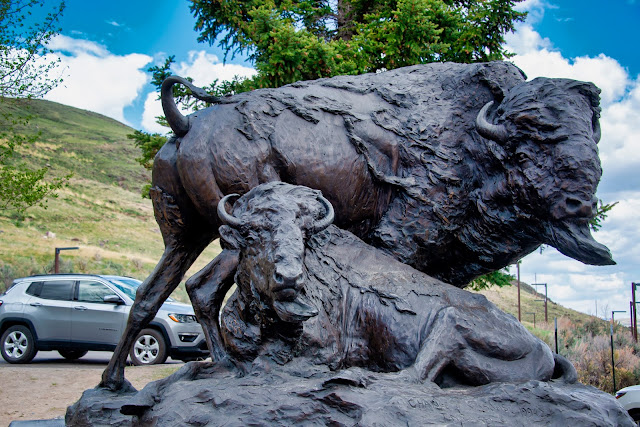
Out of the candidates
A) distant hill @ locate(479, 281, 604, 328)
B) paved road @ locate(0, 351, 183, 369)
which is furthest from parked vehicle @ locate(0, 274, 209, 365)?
distant hill @ locate(479, 281, 604, 328)

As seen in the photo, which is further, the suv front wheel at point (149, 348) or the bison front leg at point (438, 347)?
the suv front wheel at point (149, 348)

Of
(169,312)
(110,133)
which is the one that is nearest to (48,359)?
(169,312)

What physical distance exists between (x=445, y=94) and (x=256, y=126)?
141 cm

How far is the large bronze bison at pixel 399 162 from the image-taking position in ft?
10.9

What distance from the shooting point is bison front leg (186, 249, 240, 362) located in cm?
339

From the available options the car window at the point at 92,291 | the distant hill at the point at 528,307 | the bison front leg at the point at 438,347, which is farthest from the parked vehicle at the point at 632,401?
the distant hill at the point at 528,307

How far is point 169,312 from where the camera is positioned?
1120cm

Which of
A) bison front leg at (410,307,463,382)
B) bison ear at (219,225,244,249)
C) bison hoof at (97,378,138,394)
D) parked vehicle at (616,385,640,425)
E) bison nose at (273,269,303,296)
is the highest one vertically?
bison ear at (219,225,244,249)

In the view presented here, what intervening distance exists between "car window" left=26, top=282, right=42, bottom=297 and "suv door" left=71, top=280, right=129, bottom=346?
3.05ft

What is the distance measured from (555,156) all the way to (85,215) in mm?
42191

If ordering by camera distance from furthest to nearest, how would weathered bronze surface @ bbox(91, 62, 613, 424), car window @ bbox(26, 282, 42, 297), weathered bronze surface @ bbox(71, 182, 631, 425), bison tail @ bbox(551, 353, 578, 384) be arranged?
1. car window @ bbox(26, 282, 42, 297)
2. bison tail @ bbox(551, 353, 578, 384)
3. weathered bronze surface @ bbox(91, 62, 613, 424)
4. weathered bronze surface @ bbox(71, 182, 631, 425)

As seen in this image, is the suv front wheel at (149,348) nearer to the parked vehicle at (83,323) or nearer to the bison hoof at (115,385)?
the parked vehicle at (83,323)

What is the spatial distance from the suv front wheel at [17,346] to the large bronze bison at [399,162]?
858 cm

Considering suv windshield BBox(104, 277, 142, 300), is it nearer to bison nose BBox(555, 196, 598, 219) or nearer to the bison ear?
Answer: the bison ear
